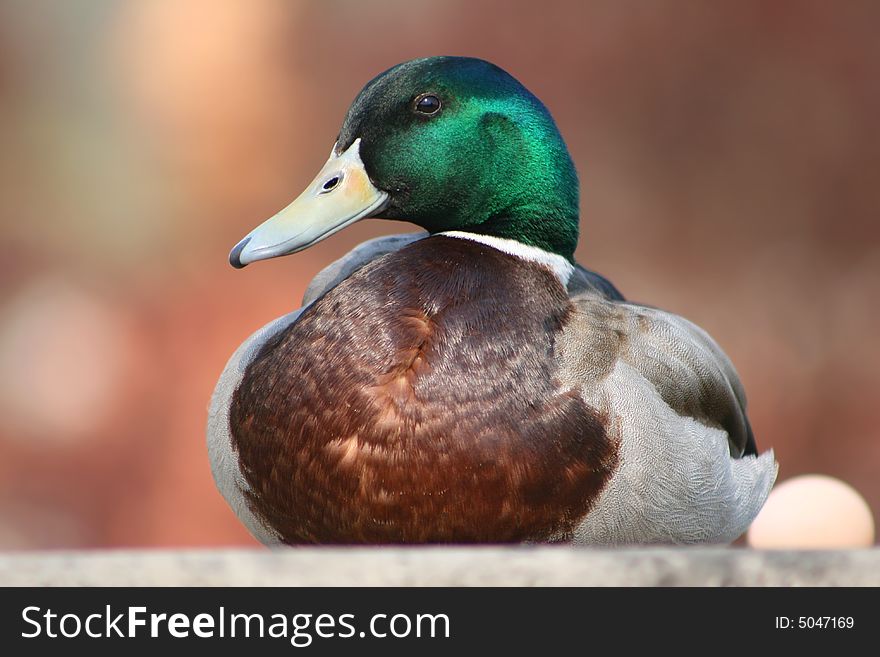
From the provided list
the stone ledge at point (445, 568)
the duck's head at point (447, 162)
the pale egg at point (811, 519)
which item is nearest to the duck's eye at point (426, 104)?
the duck's head at point (447, 162)

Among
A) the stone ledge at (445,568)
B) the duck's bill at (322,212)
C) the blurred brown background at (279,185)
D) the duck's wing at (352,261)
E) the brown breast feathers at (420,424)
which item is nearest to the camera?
the stone ledge at (445,568)

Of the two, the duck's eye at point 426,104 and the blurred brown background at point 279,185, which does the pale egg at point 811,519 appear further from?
the duck's eye at point 426,104

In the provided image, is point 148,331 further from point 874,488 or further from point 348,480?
point 348,480

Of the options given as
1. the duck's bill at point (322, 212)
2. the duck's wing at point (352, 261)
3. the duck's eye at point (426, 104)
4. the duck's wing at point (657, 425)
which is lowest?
the duck's wing at point (657, 425)

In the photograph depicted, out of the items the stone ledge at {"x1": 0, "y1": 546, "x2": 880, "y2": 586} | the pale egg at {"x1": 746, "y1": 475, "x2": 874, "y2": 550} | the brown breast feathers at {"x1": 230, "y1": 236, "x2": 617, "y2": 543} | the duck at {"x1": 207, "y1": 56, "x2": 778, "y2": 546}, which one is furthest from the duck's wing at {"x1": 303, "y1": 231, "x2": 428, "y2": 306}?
the pale egg at {"x1": 746, "y1": 475, "x2": 874, "y2": 550}

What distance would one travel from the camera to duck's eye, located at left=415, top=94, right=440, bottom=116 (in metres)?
1.90

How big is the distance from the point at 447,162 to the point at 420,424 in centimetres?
47

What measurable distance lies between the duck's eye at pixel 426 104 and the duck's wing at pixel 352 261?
0.30m

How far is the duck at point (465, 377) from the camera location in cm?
164

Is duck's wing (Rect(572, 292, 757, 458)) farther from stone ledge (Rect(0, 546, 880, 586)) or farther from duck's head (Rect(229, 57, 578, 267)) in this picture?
stone ledge (Rect(0, 546, 880, 586))

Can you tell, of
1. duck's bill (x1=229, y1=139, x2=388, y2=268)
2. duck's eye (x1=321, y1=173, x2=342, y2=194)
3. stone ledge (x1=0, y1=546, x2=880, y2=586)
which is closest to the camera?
stone ledge (x1=0, y1=546, x2=880, y2=586)

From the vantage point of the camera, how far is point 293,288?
478 cm

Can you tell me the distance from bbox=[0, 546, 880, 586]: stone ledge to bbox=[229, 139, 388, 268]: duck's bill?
0.75m
